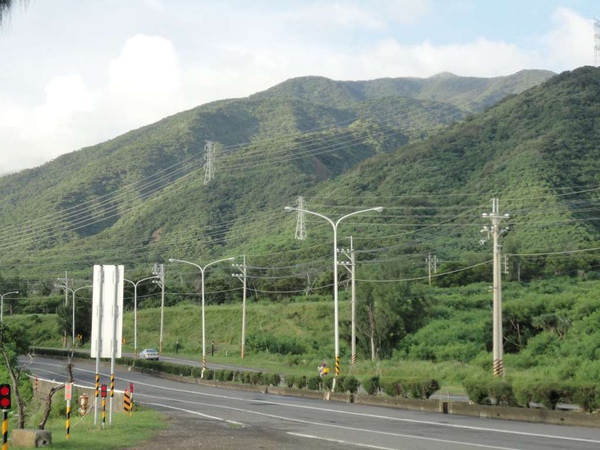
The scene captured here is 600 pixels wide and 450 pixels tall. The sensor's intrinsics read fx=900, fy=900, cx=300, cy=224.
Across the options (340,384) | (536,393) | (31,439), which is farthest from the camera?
(340,384)

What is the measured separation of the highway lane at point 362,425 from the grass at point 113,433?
1.85 m

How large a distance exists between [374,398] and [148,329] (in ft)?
201

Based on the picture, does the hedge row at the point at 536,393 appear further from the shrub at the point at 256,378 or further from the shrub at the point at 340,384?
the shrub at the point at 256,378

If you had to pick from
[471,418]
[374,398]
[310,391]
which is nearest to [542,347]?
[310,391]

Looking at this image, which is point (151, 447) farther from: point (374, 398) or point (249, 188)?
point (249, 188)

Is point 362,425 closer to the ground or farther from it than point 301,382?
farther from it

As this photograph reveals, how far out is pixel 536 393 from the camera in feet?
81.3

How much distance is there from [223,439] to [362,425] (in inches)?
222

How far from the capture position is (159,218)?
13312 centimetres

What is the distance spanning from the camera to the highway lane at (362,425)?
1847 centimetres

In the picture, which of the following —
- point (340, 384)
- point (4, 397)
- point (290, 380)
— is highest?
point (4, 397)

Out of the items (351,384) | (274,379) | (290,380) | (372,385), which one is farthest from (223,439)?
(274,379)

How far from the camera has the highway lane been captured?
18469 mm

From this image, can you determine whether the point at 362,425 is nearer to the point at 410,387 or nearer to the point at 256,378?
the point at 410,387
